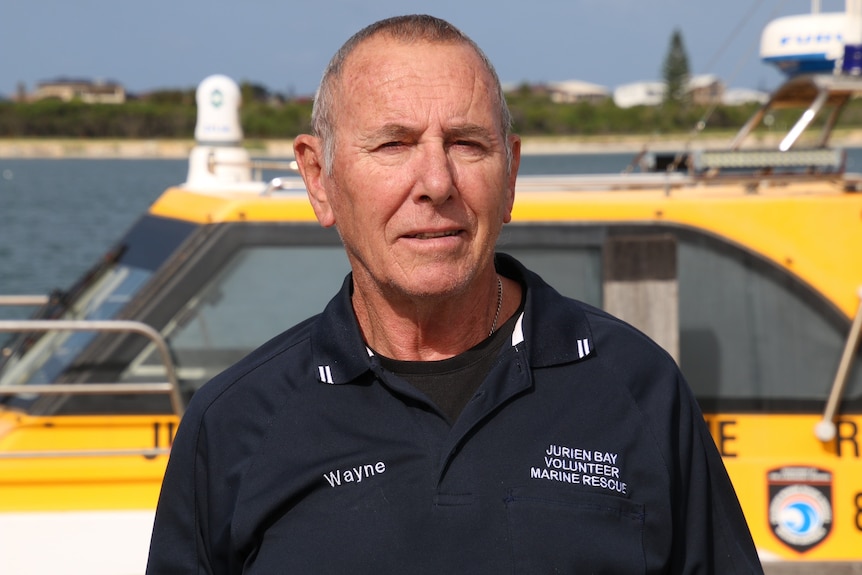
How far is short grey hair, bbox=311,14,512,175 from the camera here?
6.72 ft

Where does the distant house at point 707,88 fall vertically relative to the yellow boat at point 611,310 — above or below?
above

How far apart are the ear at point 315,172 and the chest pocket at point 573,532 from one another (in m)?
0.60

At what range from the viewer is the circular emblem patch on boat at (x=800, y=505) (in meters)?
3.67

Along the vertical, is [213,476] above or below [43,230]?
above

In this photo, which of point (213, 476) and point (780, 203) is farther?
point (780, 203)

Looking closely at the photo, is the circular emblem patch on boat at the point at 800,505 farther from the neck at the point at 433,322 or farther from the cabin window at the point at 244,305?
the neck at the point at 433,322

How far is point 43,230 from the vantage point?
27750 millimetres

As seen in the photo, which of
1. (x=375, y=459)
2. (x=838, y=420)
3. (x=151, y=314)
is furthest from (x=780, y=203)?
(x=375, y=459)

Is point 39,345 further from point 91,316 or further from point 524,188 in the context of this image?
point 524,188

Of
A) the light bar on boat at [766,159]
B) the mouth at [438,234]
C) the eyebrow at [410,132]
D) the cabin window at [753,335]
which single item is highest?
the eyebrow at [410,132]

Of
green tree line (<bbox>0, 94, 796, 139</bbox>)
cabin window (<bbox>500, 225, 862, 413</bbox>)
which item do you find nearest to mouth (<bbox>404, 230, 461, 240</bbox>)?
cabin window (<bbox>500, 225, 862, 413</bbox>)

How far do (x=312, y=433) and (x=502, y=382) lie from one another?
0.31m

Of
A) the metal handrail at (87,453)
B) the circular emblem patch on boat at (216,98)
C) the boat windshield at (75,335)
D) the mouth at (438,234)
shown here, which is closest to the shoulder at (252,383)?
the mouth at (438,234)

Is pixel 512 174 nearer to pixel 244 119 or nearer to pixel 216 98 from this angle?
pixel 216 98
